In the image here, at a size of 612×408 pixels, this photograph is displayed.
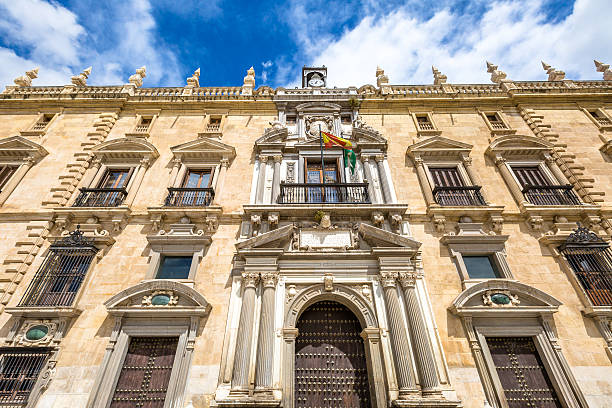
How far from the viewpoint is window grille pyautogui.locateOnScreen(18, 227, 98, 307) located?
828 cm

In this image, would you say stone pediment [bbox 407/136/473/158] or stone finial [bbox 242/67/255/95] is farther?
stone finial [bbox 242/67/255/95]

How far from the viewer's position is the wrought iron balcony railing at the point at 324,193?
1025 cm

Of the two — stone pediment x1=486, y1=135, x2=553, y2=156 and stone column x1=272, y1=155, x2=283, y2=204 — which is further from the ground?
stone pediment x1=486, y1=135, x2=553, y2=156

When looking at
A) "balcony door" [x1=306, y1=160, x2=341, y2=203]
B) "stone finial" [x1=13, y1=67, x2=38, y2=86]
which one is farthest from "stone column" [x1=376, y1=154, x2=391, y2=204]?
"stone finial" [x1=13, y1=67, x2=38, y2=86]

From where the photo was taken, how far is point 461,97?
13852 mm

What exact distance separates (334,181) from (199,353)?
719cm

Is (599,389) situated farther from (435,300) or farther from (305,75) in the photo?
(305,75)

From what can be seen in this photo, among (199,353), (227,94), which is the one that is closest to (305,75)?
(227,94)

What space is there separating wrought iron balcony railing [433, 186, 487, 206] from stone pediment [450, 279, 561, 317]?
2888 mm

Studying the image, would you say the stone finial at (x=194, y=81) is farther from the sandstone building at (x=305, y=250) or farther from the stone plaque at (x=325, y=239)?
the stone plaque at (x=325, y=239)

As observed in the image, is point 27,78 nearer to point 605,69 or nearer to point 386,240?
point 386,240

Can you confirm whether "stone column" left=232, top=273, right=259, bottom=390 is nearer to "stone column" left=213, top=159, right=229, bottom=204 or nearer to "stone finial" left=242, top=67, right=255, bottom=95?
"stone column" left=213, top=159, right=229, bottom=204

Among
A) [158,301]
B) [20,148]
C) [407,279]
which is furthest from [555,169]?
[20,148]

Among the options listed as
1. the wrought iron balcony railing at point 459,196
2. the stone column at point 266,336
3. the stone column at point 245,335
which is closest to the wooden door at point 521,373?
the wrought iron balcony railing at point 459,196
